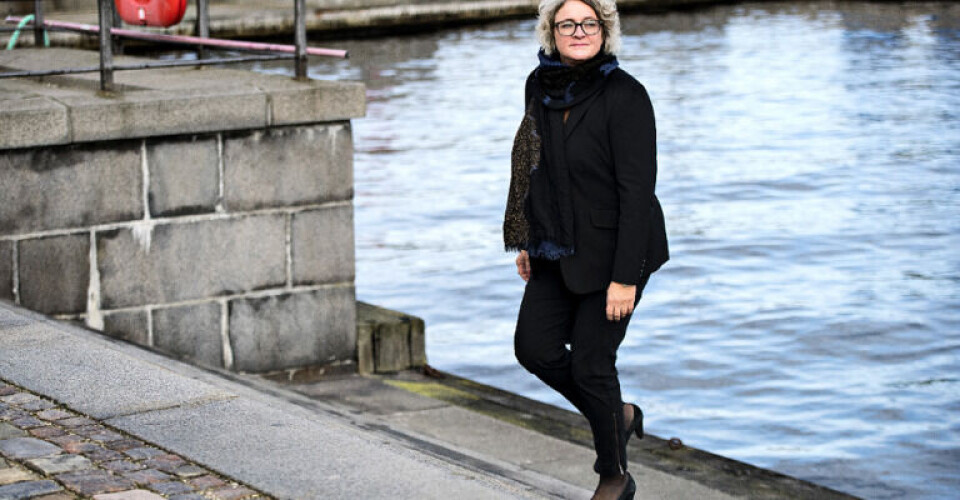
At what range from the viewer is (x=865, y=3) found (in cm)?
4044

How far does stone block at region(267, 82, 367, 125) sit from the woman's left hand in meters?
3.12

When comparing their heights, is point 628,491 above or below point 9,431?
below

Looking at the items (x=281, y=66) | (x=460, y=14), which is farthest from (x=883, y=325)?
(x=460, y=14)

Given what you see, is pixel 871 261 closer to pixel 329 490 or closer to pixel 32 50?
pixel 32 50

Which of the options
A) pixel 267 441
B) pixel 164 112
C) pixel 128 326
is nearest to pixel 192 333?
pixel 128 326

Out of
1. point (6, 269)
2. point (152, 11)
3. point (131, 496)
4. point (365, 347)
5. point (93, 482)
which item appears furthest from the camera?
point (152, 11)

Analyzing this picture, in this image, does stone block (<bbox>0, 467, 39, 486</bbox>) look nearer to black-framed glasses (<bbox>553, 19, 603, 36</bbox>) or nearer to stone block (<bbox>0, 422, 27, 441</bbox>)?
stone block (<bbox>0, 422, 27, 441</bbox>)

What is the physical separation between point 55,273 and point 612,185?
11.1 ft

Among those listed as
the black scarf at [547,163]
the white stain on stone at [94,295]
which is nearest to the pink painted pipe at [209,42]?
the white stain on stone at [94,295]

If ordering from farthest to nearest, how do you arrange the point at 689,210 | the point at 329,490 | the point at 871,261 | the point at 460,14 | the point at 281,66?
the point at 460,14 < the point at 281,66 < the point at 689,210 < the point at 871,261 < the point at 329,490

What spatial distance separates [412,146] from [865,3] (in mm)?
25474

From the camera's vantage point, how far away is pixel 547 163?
500 centimetres

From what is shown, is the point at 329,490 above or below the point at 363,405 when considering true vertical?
above

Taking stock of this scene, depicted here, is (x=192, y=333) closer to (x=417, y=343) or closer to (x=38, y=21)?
(x=417, y=343)
